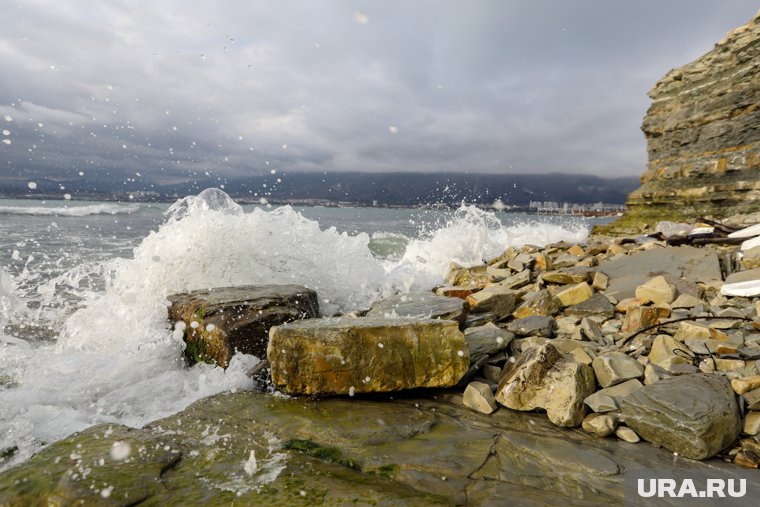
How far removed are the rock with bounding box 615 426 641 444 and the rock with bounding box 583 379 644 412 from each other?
0.41 ft

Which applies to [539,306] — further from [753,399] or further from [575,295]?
[753,399]

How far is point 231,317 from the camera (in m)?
3.90

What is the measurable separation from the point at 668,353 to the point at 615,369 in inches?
20.2

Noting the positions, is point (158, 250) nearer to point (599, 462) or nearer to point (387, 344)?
point (387, 344)

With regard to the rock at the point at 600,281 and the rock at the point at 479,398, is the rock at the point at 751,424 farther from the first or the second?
the rock at the point at 600,281

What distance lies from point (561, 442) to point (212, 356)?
305 centimetres

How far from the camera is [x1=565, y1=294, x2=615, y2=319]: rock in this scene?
4.07 metres

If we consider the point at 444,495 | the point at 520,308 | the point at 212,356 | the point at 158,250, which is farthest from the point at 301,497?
the point at 158,250

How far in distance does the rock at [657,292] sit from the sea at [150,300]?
359 cm

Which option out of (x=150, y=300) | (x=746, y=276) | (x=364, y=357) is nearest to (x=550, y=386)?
(x=364, y=357)

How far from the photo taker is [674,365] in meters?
2.86

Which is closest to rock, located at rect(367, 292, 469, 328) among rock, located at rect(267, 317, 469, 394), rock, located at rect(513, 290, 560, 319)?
rock, located at rect(513, 290, 560, 319)

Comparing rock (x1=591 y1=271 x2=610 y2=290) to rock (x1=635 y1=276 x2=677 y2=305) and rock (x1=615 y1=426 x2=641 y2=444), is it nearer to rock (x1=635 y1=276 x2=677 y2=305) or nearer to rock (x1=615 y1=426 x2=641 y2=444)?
rock (x1=635 y1=276 x2=677 y2=305)

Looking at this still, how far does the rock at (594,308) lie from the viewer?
13.4 ft
